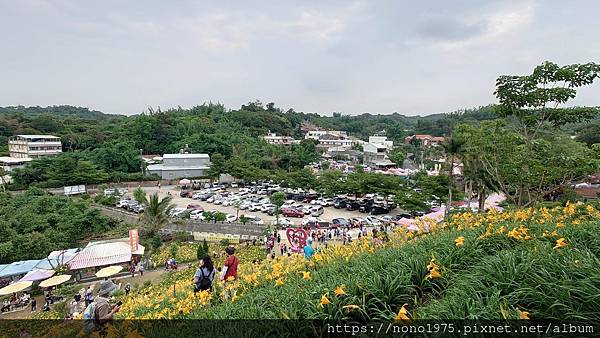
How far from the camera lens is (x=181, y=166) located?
144 ft

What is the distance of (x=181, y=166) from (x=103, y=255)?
29927 millimetres

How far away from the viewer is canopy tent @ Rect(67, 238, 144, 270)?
570 inches

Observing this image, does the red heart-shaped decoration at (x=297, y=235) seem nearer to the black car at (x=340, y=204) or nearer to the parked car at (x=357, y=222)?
the parked car at (x=357, y=222)

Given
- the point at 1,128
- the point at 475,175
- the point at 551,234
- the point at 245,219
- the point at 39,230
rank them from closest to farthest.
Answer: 1. the point at 551,234
2. the point at 475,175
3. the point at 39,230
4. the point at 245,219
5. the point at 1,128

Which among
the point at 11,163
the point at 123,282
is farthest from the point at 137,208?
the point at 11,163

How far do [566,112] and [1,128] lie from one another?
224 ft

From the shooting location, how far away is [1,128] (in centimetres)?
5044

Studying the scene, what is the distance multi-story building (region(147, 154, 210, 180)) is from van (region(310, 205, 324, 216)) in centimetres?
2028

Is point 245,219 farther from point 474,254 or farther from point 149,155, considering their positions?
point 149,155

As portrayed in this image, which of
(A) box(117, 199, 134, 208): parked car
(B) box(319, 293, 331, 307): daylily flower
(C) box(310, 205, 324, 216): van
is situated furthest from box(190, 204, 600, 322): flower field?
(A) box(117, 199, 134, 208): parked car

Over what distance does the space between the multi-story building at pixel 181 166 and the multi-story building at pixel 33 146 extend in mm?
16171

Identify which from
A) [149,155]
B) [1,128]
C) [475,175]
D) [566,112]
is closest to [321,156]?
[149,155]

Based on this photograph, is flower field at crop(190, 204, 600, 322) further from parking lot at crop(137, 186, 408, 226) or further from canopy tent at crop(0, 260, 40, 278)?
parking lot at crop(137, 186, 408, 226)

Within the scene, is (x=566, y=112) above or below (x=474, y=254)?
above
